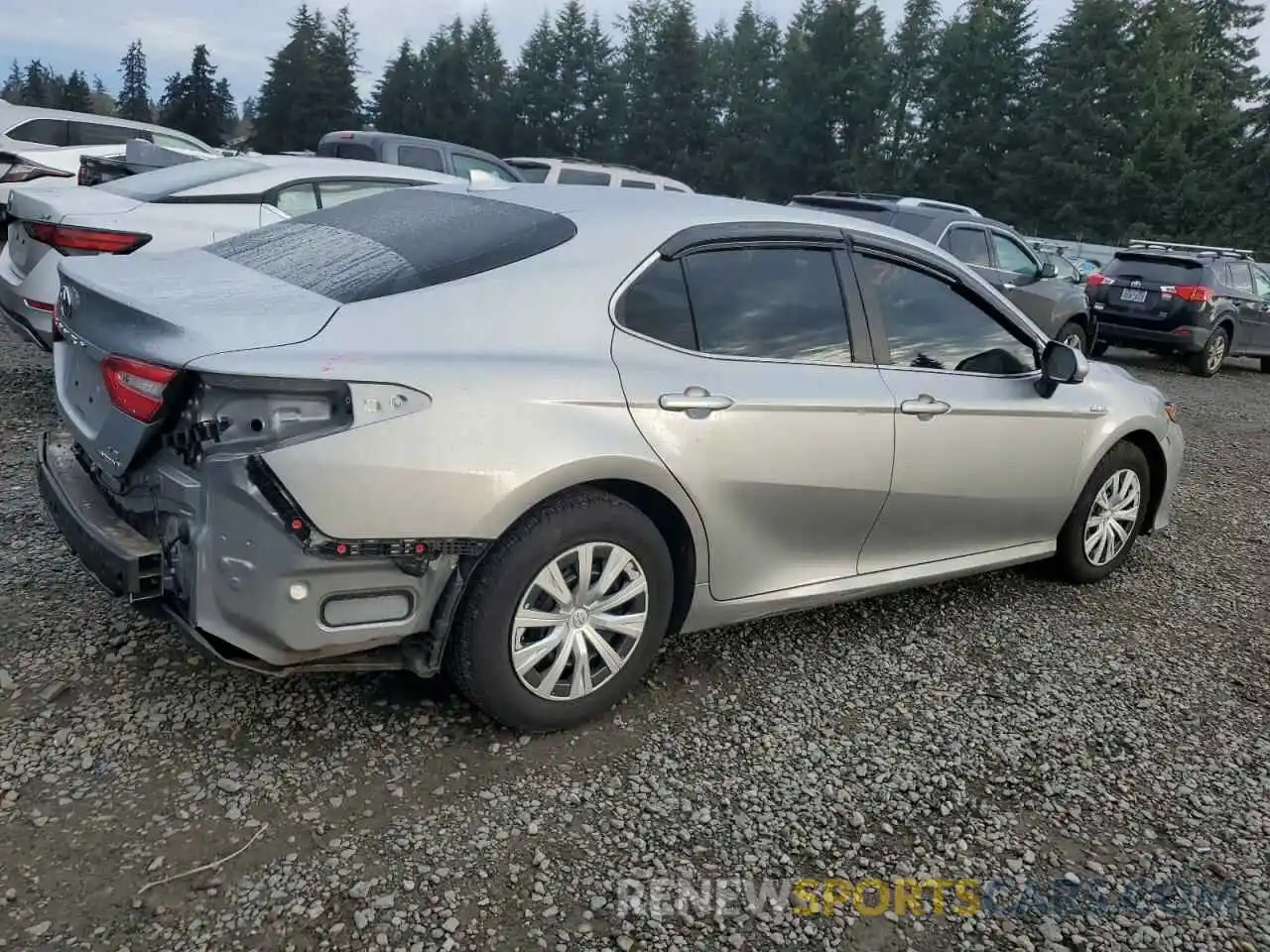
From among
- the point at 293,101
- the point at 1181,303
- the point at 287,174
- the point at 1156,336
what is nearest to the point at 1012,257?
the point at 1156,336

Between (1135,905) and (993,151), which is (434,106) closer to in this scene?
(993,151)

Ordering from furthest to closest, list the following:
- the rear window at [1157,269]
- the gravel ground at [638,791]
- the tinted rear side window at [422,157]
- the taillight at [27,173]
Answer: the rear window at [1157,269] → the tinted rear side window at [422,157] → the taillight at [27,173] → the gravel ground at [638,791]

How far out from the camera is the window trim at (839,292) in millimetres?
3191

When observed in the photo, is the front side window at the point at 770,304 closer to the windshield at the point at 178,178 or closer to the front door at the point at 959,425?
the front door at the point at 959,425

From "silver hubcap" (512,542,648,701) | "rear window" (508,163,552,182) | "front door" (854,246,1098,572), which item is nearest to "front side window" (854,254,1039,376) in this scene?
"front door" (854,246,1098,572)

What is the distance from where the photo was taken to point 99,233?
548 centimetres

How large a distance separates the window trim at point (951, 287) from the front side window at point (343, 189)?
12.9 feet

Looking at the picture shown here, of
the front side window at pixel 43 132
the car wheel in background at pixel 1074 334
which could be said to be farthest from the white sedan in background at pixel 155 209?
the front side window at pixel 43 132

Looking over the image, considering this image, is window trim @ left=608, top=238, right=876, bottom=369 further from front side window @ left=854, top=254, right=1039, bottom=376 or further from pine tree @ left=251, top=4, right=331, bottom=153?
pine tree @ left=251, top=4, right=331, bottom=153

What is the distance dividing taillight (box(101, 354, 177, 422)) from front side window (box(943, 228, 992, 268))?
9.27 meters

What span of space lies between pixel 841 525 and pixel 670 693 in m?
0.81

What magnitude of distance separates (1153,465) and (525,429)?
11.6 feet

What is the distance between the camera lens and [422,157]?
1266 centimetres

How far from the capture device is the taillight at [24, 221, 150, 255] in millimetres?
5395
